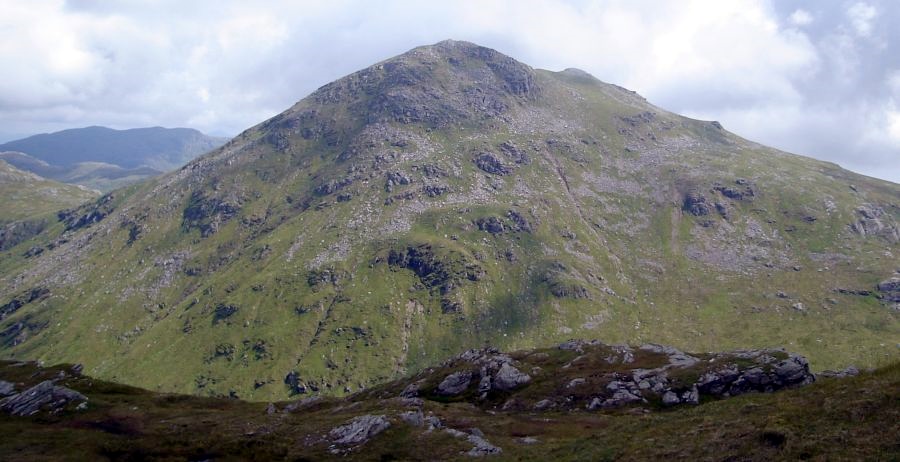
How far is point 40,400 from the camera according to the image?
9338cm

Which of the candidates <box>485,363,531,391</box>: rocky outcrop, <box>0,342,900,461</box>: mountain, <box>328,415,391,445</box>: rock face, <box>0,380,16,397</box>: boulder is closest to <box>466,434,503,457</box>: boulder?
<box>0,342,900,461</box>: mountain

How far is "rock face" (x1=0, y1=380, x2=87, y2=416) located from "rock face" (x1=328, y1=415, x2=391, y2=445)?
5890cm

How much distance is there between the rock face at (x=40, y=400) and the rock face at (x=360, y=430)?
58.9 meters

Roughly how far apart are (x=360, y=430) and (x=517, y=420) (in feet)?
90.4

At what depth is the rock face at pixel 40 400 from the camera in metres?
91.2

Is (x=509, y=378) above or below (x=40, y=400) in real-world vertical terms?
below

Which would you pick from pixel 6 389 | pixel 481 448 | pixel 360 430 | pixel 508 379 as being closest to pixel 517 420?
pixel 481 448

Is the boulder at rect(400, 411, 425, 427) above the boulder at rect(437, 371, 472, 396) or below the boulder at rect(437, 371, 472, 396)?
above

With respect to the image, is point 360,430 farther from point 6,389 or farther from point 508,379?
point 6,389

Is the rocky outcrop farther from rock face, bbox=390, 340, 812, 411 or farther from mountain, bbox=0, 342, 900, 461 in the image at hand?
mountain, bbox=0, 342, 900, 461

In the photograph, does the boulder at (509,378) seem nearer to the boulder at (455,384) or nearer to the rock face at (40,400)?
the boulder at (455,384)

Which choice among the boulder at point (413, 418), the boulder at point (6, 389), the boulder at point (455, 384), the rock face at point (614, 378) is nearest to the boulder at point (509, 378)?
the rock face at point (614, 378)

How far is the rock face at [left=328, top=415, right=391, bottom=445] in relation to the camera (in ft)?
232

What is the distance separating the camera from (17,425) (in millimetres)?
82312
